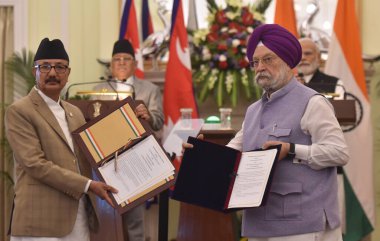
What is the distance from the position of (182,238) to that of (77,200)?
1935 millimetres

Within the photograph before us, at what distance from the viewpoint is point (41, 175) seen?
10.6 ft

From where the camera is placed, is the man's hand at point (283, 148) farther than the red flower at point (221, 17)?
No

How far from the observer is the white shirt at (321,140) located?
116 inches

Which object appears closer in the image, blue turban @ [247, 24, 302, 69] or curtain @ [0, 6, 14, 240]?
blue turban @ [247, 24, 302, 69]

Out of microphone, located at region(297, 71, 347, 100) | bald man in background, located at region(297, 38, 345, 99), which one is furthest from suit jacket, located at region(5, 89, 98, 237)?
bald man in background, located at region(297, 38, 345, 99)

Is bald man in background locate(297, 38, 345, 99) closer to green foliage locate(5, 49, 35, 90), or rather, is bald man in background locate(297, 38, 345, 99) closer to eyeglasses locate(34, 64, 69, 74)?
green foliage locate(5, 49, 35, 90)

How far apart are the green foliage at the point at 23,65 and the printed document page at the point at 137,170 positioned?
3453mm

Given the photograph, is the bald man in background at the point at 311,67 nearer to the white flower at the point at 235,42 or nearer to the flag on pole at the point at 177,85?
the white flower at the point at 235,42

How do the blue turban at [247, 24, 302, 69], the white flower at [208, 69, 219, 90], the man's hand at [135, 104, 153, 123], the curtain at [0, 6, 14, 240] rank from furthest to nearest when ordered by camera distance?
the curtain at [0, 6, 14, 240] → the white flower at [208, 69, 219, 90] → the man's hand at [135, 104, 153, 123] → the blue turban at [247, 24, 302, 69]

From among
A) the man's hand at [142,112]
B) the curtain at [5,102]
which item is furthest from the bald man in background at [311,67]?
the curtain at [5,102]

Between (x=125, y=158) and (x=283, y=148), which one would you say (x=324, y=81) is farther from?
(x=283, y=148)

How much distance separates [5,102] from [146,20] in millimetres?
1448

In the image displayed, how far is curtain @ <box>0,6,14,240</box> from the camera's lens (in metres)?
6.89

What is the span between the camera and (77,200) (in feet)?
10.9
